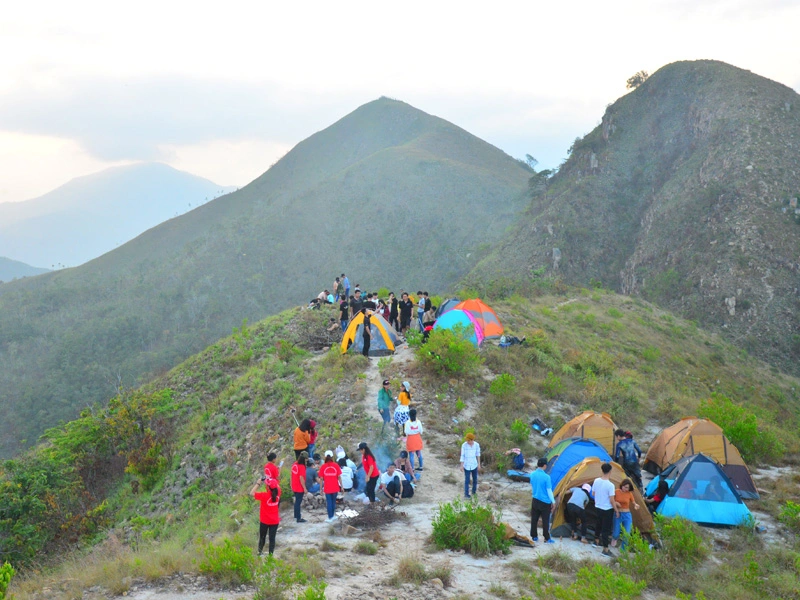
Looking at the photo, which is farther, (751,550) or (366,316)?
(366,316)

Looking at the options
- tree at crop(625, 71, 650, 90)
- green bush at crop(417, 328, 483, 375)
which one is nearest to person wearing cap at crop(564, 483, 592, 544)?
green bush at crop(417, 328, 483, 375)

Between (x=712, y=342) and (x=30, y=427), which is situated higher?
(x=712, y=342)

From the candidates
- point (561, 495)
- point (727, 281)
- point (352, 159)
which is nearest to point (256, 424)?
point (561, 495)

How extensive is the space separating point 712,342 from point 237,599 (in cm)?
3195

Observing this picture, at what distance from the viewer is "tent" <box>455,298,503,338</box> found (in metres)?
19.6

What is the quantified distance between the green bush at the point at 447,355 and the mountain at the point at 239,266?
46.6 m

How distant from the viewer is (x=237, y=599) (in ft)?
20.5

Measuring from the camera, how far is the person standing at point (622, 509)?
8461 millimetres

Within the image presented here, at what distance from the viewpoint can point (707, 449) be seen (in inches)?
456

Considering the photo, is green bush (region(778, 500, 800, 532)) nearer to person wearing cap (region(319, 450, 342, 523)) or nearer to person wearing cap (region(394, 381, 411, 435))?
person wearing cap (region(394, 381, 411, 435))

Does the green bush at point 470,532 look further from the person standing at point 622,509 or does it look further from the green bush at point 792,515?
the green bush at point 792,515

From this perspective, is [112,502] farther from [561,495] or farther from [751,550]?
[751,550]

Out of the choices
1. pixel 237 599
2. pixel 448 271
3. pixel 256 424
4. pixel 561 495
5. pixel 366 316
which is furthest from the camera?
pixel 448 271

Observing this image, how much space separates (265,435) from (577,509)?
8.68m
